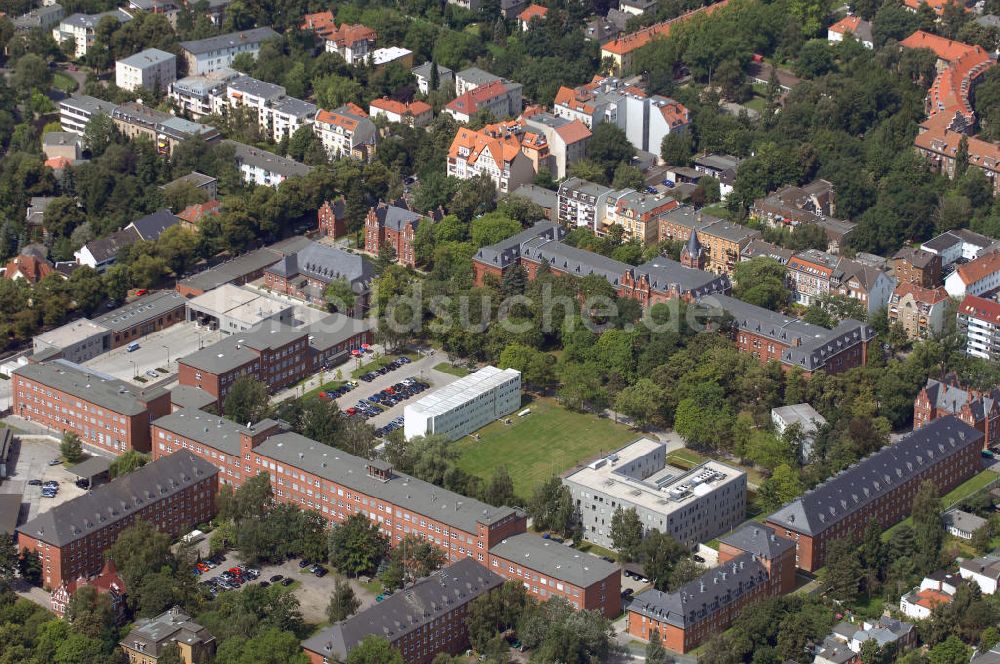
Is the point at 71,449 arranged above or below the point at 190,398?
below

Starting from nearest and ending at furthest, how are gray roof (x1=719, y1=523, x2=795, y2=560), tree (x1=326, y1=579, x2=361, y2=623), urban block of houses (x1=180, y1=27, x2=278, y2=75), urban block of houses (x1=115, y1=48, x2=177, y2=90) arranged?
tree (x1=326, y1=579, x2=361, y2=623) < gray roof (x1=719, y1=523, x2=795, y2=560) < urban block of houses (x1=115, y1=48, x2=177, y2=90) < urban block of houses (x1=180, y1=27, x2=278, y2=75)

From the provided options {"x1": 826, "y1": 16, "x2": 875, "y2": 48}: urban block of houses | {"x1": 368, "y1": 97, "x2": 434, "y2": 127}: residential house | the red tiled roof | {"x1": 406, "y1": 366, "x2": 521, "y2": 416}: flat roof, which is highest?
{"x1": 826, "y1": 16, "x2": 875, "y2": 48}: urban block of houses

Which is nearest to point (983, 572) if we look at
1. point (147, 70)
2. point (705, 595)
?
point (705, 595)

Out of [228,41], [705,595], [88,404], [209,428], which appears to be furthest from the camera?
[228,41]

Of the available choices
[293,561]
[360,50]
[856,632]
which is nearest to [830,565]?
[856,632]

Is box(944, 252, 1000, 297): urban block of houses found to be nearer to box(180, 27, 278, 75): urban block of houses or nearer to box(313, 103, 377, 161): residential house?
box(313, 103, 377, 161): residential house

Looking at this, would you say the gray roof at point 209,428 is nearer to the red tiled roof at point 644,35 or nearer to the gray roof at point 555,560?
the gray roof at point 555,560

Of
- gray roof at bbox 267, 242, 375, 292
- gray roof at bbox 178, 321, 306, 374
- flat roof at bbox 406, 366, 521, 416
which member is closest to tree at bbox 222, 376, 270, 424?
gray roof at bbox 178, 321, 306, 374

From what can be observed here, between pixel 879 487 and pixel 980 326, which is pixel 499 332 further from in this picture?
pixel 980 326
